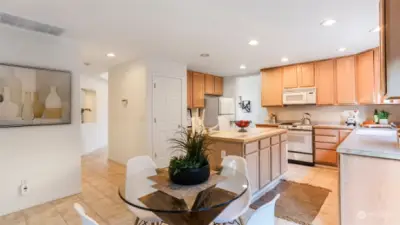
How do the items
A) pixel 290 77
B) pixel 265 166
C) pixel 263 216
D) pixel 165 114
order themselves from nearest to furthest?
pixel 263 216 → pixel 265 166 → pixel 165 114 → pixel 290 77

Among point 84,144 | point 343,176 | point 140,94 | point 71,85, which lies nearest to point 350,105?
point 343,176

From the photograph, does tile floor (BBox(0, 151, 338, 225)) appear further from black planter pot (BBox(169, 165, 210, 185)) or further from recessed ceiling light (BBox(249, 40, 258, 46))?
recessed ceiling light (BBox(249, 40, 258, 46))

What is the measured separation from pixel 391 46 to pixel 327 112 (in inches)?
157

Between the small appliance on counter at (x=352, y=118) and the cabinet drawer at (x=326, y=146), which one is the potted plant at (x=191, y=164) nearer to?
the cabinet drawer at (x=326, y=146)

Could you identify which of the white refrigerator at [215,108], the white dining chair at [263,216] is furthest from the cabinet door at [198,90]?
the white dining chair at [263,216]

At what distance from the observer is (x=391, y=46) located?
1.32 m

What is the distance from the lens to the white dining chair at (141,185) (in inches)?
61.5

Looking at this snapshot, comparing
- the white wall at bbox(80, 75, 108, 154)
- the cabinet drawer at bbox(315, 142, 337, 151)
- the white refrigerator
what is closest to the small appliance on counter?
the cabinet drawer at bbox(315, 142, 337, 151)

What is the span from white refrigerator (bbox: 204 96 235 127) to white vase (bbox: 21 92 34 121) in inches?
159

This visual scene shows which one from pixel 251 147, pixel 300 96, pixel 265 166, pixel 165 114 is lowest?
pixel 265 166

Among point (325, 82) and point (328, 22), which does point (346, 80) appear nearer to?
point (325, 82)

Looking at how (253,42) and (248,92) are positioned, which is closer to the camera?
(253,42)

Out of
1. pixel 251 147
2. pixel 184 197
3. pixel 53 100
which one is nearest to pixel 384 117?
pixel 251 147

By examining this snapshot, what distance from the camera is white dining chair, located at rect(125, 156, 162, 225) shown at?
1562mm
